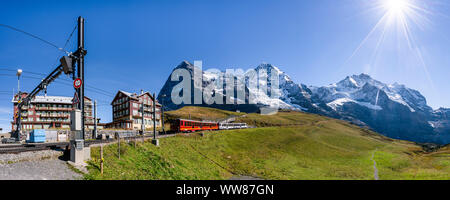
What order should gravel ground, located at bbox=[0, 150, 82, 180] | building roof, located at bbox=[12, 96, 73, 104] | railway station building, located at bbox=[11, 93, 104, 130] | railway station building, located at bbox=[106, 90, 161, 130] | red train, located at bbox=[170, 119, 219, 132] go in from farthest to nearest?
building roof, located at bbox=[12, 96, 73, 104] < railway station building, located at bbox=[11, 93, 104, 130] < railway station building, located at bbox=[106, 90, 161, 130] < red train, located at bbox=[170, 119, 219, 132] < gravel ground, located at bbox=[0, 150, 82, 180]

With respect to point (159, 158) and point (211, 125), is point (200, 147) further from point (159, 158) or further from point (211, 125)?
point (211, 125)

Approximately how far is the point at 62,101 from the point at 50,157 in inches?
3382

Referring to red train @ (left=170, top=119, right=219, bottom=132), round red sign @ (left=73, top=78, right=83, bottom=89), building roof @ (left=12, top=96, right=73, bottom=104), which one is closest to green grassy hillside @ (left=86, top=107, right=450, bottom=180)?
red train @ (left=170, top=119, right=219, bottom=132)

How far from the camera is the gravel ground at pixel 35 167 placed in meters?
12.8

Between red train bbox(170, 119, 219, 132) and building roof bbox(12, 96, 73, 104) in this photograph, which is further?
building roof bbox(12, 96, 73, 104)

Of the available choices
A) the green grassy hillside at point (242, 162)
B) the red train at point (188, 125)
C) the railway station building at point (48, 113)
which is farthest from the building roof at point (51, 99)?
the green grassy hillside at point (242, 162)

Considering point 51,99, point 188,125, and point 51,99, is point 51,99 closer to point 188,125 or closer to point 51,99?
point 51,99

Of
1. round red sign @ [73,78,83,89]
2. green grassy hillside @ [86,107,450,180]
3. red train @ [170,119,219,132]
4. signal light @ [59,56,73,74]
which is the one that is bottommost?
green grassy hillside @ [86,107,450,180]

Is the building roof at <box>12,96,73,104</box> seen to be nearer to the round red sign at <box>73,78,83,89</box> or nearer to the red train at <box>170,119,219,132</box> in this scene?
the red train at <box>170,119,219,132</box>

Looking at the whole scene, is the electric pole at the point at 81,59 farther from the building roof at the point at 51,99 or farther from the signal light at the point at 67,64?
the building roof at the point at 51,99

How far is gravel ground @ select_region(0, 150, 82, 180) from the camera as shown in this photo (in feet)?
42.0

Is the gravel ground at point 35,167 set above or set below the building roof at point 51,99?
below

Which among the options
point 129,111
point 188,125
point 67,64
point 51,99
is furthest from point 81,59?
point 51,99
